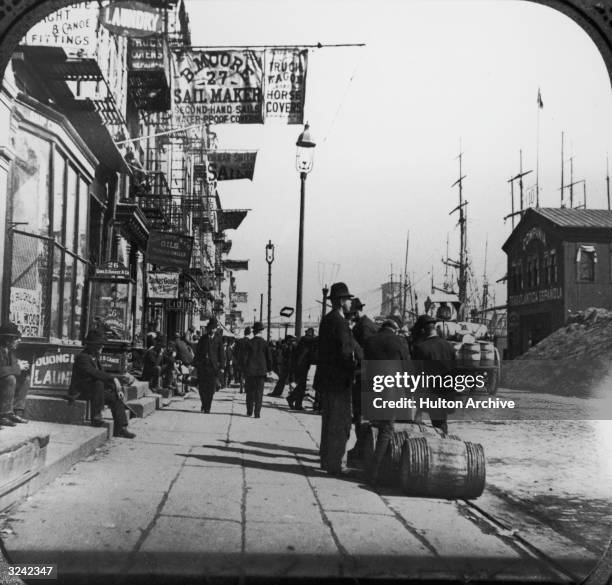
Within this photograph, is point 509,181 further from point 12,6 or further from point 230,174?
point 12,6

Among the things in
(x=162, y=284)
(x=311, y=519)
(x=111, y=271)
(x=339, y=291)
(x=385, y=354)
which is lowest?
(x=311, y=519)

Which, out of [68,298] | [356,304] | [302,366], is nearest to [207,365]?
[302,366]

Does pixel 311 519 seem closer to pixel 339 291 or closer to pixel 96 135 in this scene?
pixel 339 291

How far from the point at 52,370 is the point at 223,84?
4.29 metres

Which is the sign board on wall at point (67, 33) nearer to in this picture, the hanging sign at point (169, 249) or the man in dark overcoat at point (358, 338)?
the man in dark overcoat at point (358, 338)

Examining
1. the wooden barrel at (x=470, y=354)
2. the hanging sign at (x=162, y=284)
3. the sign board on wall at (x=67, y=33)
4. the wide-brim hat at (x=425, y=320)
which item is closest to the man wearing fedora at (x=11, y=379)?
the sign board on wall at (x=67, y=33)

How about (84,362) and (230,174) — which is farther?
(84,362)

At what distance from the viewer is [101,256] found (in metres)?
16.0

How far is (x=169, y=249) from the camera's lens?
17.6 meters

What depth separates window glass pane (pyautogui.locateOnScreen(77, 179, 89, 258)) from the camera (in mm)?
12719

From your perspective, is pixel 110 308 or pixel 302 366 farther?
pixel 110 308

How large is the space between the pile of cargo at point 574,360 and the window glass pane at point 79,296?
8.82 metres

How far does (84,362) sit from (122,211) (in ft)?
29.6

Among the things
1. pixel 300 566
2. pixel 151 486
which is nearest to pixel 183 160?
pixel 151 486
